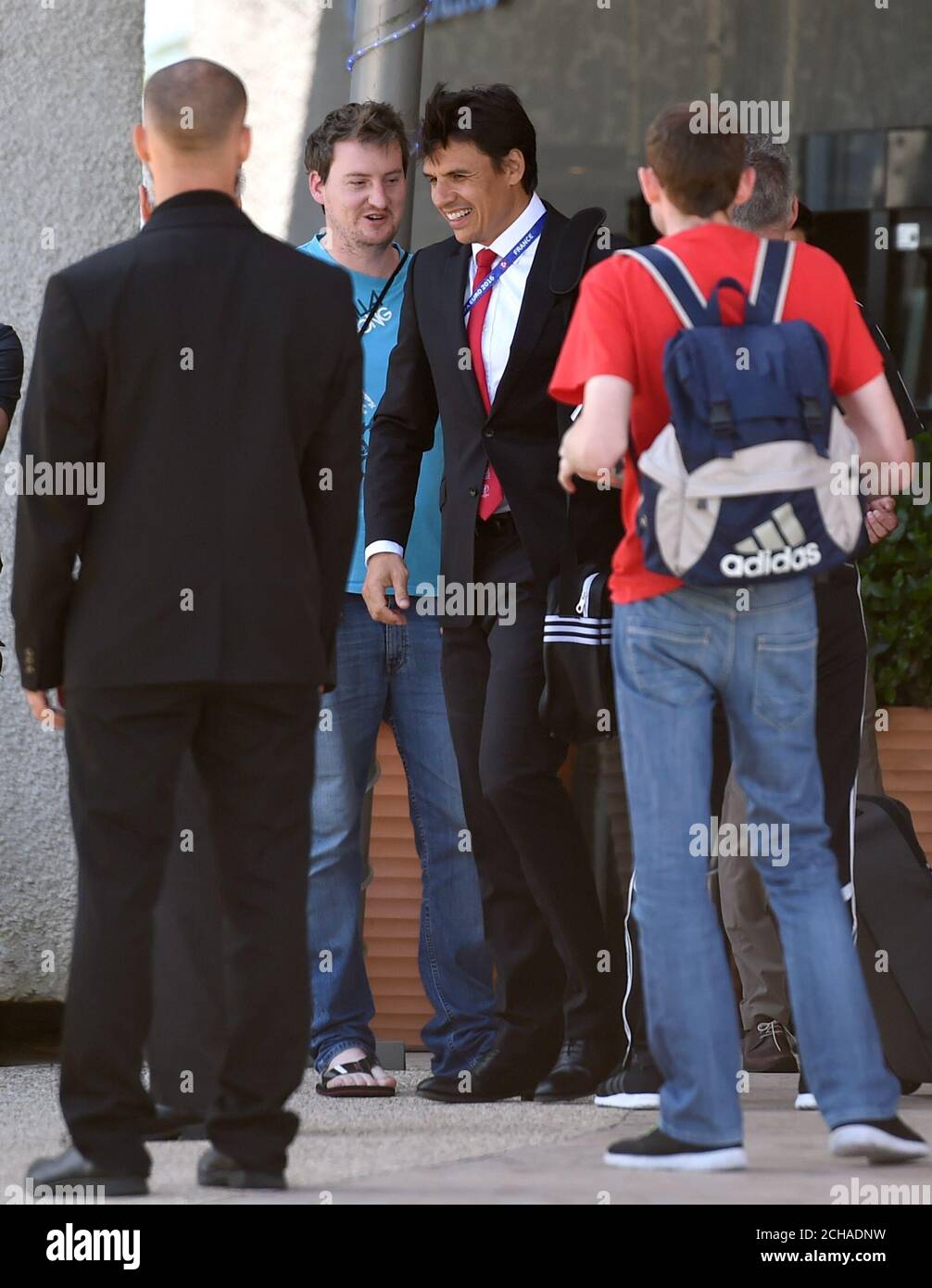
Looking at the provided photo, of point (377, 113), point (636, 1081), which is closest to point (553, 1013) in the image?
point (636, 1081)

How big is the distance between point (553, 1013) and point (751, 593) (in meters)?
1.47

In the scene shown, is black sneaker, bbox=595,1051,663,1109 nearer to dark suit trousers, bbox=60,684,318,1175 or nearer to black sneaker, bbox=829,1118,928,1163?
black sneaker, bbox=829,1118,928,1163

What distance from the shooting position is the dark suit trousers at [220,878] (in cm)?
349

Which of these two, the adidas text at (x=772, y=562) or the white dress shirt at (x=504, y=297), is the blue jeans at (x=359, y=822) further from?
the adidas text at (x=772, y=562)

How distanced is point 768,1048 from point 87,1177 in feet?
7.71

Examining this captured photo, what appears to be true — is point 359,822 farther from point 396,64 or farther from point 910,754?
point 396,64

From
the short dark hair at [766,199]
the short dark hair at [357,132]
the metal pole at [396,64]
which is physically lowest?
the short dark hair at [766,199]

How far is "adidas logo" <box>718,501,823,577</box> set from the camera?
11.4 ft

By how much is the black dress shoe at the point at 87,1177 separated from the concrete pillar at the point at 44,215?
3078 millimetres

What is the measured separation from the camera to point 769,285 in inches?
142

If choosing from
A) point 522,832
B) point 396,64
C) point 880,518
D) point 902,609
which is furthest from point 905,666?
point 396,64

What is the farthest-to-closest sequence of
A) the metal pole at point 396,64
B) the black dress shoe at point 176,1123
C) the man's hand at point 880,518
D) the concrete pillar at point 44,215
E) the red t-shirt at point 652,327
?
1. the concrete pillar at point 44,215
2. the metal pole at point 396,64
3. the man's hand at point 880,518
4. the black dress shoe at point 176,1123
5. the red t-shirt at point 652,327

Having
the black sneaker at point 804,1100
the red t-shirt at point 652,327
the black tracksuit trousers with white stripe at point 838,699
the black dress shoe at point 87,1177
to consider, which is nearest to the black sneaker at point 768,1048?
the black sneaker at point 804,1100
